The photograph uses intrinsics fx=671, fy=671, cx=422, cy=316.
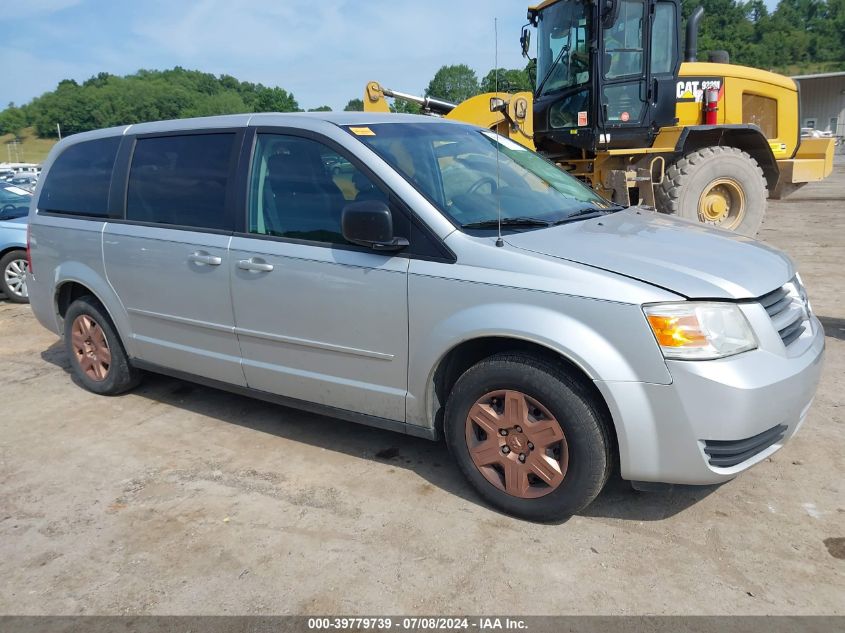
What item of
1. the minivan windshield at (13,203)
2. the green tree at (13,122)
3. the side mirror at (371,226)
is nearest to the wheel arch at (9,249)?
the minivan windshield at (13,203)

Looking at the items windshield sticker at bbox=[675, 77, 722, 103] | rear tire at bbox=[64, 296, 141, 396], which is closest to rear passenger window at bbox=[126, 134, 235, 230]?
rear tire at bbox=[64, 296, 141, 396]

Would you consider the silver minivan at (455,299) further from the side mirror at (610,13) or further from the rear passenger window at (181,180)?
the side mirror at (610,13)

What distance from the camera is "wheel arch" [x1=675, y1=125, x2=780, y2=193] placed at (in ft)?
28.6

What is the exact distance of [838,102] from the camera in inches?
1631

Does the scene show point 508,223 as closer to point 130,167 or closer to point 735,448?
point 735,448

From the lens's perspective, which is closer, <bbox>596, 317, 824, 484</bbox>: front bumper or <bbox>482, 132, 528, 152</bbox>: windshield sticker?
<bbox>596, 317, 824, 484</bbox>: front bumper

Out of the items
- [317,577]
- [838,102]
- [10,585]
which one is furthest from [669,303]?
[838,102]

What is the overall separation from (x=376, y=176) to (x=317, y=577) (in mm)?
1857

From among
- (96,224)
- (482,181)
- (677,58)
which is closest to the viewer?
(482,181)

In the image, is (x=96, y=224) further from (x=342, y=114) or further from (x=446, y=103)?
(x=446, y=103)

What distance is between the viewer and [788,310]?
303 cm

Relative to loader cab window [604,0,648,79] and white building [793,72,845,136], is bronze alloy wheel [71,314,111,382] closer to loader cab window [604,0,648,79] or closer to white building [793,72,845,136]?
loader cab window [604,0,648,79]

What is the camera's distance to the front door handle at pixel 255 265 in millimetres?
3597

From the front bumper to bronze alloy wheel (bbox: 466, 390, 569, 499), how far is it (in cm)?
30
